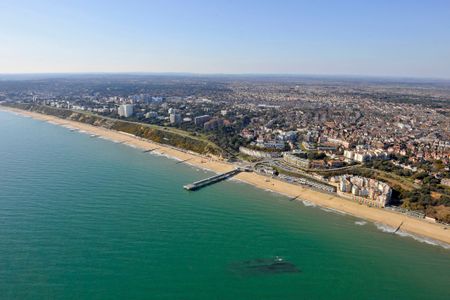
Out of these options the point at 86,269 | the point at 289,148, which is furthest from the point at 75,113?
the point at 86,269

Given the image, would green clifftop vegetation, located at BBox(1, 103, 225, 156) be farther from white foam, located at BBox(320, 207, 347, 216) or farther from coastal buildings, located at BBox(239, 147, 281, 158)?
white foam, located at BBox(320, 207, 347, 216)

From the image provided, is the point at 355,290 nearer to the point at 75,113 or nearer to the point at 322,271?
the point at 322,271

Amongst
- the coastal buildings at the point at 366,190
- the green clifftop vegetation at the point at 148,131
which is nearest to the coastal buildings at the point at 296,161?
the coastal buildings at the point at 366,190

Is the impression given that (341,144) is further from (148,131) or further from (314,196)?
(148,131)

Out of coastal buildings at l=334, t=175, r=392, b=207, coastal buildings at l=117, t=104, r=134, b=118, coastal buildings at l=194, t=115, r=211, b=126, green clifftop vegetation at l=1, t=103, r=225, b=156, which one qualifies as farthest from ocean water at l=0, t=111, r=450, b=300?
coastal buildings at l=117, t=104, r=134, b=118

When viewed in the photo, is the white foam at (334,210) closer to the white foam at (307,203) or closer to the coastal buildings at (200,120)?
the white foam at (307,203)

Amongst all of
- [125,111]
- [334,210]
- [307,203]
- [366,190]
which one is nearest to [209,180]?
[307,203]
